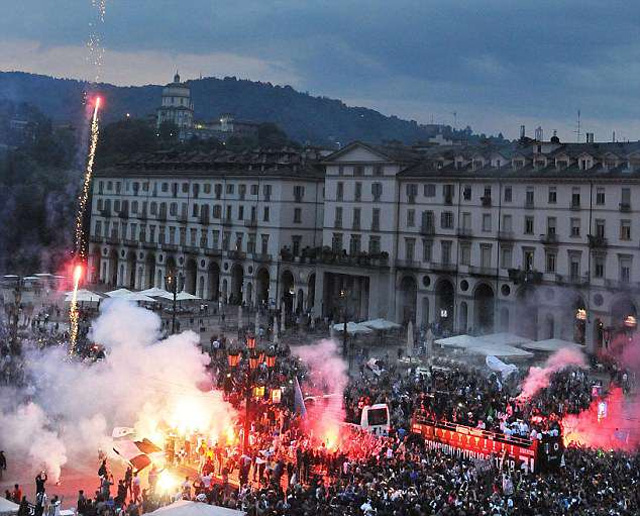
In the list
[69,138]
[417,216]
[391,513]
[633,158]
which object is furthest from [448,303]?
[69,138]

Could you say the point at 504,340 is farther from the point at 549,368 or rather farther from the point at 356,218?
the point at 356,218

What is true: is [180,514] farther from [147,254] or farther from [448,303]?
[147,254]

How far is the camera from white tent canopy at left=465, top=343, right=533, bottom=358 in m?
45.9

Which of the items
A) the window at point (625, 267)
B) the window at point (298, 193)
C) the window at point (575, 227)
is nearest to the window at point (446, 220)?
the window at point (575, 227)

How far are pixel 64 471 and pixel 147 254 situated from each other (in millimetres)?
60930

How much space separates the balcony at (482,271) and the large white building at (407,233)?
0.30ft

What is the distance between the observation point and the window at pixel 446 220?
2544 inches

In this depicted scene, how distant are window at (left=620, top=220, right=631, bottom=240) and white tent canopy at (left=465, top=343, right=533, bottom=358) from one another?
1173 centimetres

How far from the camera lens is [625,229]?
2151 inches

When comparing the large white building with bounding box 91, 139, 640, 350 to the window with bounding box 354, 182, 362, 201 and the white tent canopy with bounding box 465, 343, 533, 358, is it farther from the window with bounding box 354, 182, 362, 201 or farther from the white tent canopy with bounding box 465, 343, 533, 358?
the white tent canopy with bounding box 465, 343, 533, 358

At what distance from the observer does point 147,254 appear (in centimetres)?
8875

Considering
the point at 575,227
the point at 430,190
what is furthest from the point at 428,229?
the point at 575,227

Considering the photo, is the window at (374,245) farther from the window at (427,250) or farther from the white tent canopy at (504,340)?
the white tent canopy at (504,340)

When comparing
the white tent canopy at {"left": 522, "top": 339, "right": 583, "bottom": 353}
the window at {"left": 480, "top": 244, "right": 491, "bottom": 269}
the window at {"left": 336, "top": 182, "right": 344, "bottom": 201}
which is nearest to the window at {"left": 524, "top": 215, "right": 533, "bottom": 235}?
the window at {"left": 480, "top": 244, "right": 491, "bottom": 269}
